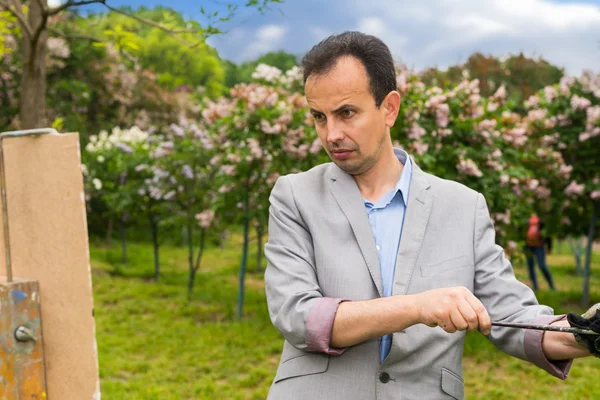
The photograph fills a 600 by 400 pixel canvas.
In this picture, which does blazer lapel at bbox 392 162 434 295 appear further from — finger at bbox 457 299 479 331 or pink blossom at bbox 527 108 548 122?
pink blossom at bbox 527 108 548 122

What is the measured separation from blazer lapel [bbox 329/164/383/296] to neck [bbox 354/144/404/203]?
0.05m

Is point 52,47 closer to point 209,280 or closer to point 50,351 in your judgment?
point 209,280

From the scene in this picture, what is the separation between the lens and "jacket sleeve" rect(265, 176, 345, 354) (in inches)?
64.8

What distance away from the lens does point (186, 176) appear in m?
8.78

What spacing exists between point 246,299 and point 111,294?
1.96 meters

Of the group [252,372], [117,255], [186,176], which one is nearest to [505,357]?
[252,372]

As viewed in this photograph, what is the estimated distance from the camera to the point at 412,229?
181 cm

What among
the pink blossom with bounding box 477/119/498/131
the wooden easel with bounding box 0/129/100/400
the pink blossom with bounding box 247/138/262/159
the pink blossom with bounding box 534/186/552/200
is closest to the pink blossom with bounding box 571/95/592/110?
the pink blossom with bounding box 534/186/552/200

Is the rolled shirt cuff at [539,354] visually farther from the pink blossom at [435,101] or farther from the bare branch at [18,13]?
the pink blossom at [435,101]

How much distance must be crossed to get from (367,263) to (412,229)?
0.17 metres

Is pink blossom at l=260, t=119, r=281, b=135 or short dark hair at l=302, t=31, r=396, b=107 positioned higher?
pink blossom at l=260, t=119, r=281, b=135

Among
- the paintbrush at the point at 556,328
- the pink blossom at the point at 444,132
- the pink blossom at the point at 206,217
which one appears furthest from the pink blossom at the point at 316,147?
the paintbrush at the point at 556,328

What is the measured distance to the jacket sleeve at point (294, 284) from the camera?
1.65 meters

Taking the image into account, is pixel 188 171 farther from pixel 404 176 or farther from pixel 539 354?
pixel 539 354
